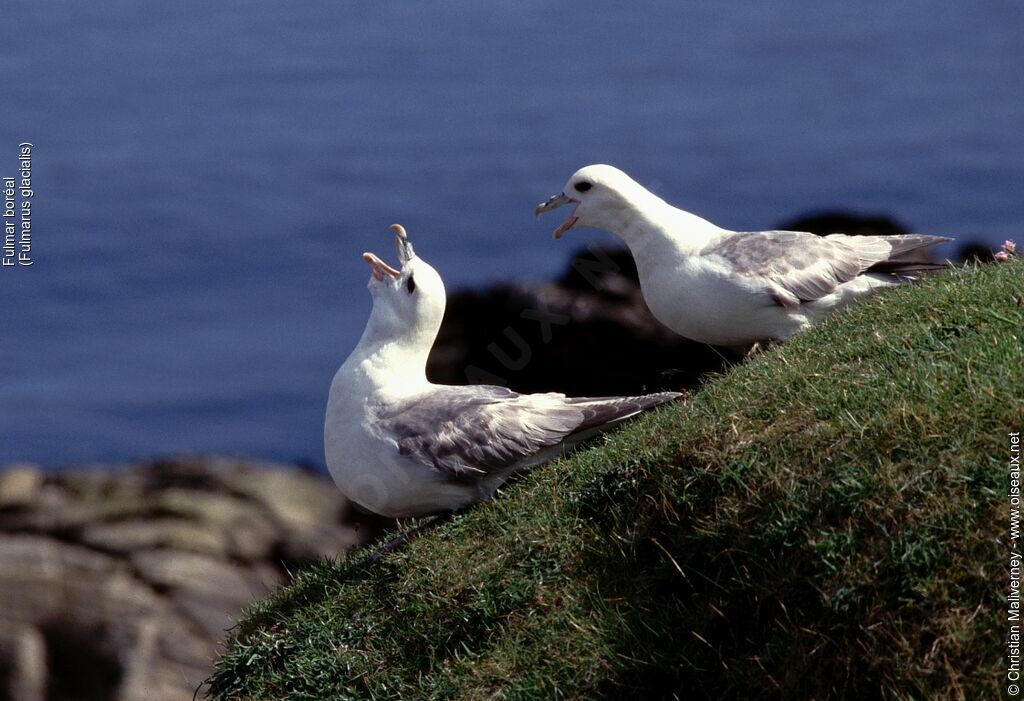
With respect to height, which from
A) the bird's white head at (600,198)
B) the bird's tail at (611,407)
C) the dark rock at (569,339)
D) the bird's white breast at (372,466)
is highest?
the bird's white head at (600,198)

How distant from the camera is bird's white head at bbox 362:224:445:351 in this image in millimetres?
8125

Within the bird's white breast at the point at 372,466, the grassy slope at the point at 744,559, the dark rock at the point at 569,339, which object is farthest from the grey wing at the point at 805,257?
the dark rock at the point at 569,339

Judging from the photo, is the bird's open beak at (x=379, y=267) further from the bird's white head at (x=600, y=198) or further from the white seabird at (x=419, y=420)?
the bird's white head at (x=600, y=198)

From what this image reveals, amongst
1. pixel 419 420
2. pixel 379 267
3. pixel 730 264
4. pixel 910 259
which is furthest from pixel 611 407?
pixel 910 259

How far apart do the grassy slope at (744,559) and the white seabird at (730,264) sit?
0.61 meters

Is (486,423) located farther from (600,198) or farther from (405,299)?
(600,198)

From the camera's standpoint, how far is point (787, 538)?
6.11 m

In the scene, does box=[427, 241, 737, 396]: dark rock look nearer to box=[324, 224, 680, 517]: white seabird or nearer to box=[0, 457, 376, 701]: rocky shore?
box=[0, 457, 376, 701]: rocky shore

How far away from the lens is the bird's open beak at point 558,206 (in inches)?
352

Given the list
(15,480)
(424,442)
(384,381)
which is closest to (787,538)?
(424,442)

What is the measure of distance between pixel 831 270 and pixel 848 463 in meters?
2.74

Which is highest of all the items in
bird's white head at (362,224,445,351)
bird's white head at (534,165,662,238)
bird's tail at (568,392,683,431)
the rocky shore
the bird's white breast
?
bird's white head at (534,165,662,238)

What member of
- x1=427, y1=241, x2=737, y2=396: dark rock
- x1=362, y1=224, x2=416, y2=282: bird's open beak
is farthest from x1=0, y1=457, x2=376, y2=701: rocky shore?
x1=362, y1=224, x2=416, y2=282: bird's open beak

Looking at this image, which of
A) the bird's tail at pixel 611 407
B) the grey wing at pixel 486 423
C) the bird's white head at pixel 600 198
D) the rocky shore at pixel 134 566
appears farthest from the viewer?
the rocky shore at pixel 134 566
